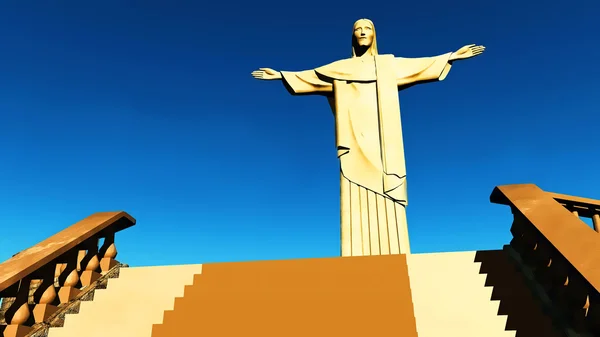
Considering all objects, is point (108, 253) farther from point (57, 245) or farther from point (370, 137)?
point (370, 137)

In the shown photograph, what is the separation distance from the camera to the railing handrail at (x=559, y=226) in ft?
7.67

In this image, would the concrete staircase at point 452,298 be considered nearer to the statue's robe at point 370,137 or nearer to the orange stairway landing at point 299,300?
the orange stairway landing at point 299,300

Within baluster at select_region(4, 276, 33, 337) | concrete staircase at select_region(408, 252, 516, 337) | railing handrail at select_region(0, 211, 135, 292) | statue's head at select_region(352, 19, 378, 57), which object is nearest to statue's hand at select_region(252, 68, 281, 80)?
statue's head at select_region(352, 19, 378, 57)

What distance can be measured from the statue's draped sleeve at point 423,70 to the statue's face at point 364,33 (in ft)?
2.50

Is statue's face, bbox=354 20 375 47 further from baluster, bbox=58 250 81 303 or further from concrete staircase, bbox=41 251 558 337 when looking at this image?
baluster, bbox=58 250 81 303

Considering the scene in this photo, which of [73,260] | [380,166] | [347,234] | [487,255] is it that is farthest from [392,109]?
[73,260]

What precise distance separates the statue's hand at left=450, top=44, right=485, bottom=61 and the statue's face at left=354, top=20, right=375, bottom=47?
4.95ft

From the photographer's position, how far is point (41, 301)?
348 centimetres

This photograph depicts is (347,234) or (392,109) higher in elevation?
(392,109)

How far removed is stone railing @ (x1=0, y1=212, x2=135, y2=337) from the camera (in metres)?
3.18

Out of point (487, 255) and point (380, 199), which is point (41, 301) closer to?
point (487, 255)

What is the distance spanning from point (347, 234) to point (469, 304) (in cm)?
357

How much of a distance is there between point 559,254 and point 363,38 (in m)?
6.19

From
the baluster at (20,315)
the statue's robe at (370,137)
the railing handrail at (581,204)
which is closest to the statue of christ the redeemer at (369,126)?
the statue's robe at (370,137)
